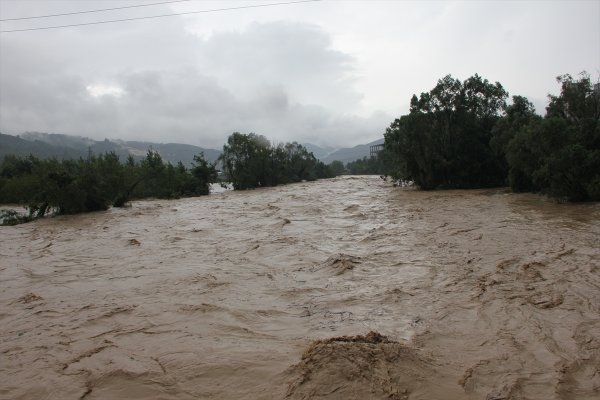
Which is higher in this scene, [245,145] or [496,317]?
[245,145]

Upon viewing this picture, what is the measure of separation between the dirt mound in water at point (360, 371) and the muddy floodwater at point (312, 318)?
0.06 ft

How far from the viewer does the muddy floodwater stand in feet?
12.9

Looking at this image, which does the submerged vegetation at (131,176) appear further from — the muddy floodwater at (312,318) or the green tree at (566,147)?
the green tree at (566,147)

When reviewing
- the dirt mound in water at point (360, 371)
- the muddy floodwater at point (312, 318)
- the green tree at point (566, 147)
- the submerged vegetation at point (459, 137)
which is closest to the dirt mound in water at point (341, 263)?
the muddy floodwater at point (312, 318)

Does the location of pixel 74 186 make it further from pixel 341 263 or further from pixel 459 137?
pixel 459 137

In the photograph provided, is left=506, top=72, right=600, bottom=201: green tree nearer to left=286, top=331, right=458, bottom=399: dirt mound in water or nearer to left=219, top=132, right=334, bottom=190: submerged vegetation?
left=286, top=331, right=458, bottom=399: dirt mound in water

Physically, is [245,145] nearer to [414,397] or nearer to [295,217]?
[295,217]

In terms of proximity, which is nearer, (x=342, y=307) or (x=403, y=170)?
(x=342, y=307)

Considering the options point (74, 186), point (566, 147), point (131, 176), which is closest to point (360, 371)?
point (566, 147)

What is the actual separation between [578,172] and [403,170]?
16265 mm

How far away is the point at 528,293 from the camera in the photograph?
648cm

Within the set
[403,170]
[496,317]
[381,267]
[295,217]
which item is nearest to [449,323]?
[496,317]

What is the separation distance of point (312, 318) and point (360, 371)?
188cm

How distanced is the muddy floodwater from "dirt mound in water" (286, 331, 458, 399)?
0.06ft
